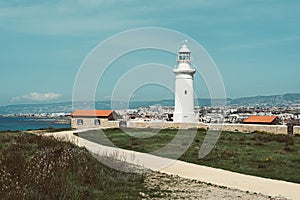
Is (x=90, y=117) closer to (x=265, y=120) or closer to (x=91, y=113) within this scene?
(x=91, y=113)

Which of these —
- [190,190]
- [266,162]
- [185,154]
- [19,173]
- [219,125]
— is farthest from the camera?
[219,125]

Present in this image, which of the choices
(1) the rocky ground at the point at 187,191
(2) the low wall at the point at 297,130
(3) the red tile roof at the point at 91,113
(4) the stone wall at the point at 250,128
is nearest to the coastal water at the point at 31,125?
(3) the red tile roof at the point at 91,113

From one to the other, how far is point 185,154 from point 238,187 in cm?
635

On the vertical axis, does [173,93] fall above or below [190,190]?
above

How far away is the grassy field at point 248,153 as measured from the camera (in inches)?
498

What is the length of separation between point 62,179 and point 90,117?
2510cm

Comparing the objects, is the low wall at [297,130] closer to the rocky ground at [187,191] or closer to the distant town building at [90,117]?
the distant town building at [90,117]

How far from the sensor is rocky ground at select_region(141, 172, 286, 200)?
29.5 ft

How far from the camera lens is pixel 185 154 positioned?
16438mm

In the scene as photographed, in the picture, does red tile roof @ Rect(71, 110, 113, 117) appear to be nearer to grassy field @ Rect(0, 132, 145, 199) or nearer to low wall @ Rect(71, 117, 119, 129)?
low wall @ Rect(71, 117, 119, 129)

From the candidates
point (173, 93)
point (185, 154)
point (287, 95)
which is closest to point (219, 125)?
point (173, 93)

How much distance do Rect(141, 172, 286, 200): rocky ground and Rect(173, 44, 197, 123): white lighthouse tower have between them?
21007mm

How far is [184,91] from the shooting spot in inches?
1270

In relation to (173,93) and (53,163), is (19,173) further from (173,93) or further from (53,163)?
(173,93)
